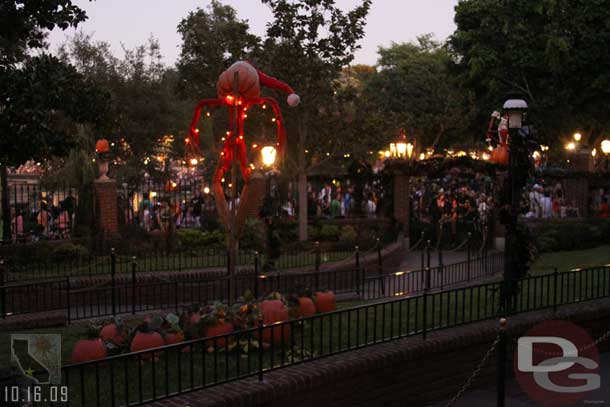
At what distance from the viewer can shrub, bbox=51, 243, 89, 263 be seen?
59.9 ft

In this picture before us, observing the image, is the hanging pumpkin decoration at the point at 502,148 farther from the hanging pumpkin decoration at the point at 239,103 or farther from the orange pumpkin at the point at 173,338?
the orange pumpkin at the point at 173,338

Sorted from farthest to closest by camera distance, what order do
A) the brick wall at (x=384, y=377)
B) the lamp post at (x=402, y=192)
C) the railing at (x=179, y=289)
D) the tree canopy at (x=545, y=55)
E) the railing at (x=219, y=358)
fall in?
the tree canopy at (x=545, y=55)
the lamp post at (x=402, y=192)
the railing at (x=179, y=289)
the brick wall at (x=384, y=377)
the railing at (x=219, y=358)

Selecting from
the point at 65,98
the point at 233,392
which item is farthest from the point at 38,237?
the point at 233,392

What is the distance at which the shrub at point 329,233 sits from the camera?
23.6 meters

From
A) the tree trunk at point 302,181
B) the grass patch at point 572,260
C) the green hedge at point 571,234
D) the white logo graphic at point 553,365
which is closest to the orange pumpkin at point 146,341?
the white logo graphic at point 553,365

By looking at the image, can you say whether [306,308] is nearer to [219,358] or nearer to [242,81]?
[219,358]

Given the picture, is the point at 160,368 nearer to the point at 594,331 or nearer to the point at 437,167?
the point at 594,331

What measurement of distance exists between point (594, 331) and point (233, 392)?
6.44 meters

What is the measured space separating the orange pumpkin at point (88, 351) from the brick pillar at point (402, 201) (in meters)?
17.6

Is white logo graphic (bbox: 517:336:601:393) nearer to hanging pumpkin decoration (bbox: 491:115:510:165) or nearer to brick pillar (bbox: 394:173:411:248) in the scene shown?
hanging pumpkin decoration (bbox: 491:115:510:165)

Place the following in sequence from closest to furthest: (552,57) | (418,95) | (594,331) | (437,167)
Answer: (594,331), (437,167), (552,57), (418,95)

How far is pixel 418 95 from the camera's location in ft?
166

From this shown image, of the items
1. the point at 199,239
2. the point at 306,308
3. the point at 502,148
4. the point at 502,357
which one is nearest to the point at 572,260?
the point at 502,148

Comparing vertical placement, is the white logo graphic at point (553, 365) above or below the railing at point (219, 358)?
below
